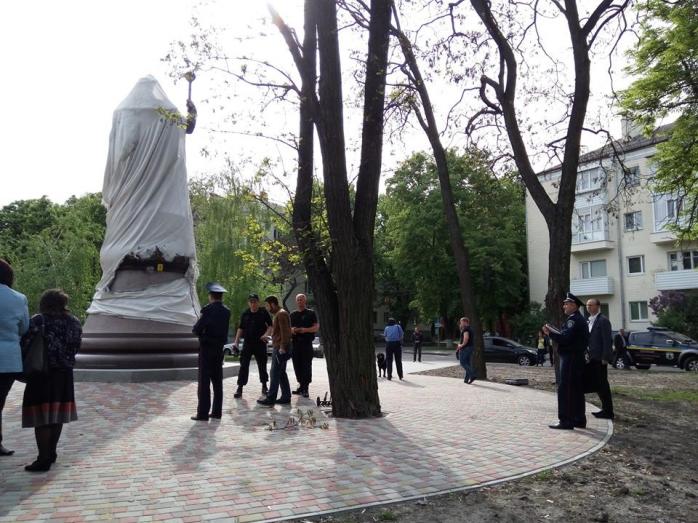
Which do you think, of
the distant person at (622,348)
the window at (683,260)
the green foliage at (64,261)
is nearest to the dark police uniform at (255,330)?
the distant person at (622,348)

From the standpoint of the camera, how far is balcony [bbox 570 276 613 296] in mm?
42188

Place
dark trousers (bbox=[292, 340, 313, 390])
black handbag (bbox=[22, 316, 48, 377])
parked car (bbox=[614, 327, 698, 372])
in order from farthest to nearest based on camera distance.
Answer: parked car (bbox=[614, 327, 698, 372]), dark trousers (bbox=[292, 340, 313, 390]), black handbag (bbox=[22, 316, 48, 377])

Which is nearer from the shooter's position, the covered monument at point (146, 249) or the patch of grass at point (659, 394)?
the patch of grass at point (659, 394)

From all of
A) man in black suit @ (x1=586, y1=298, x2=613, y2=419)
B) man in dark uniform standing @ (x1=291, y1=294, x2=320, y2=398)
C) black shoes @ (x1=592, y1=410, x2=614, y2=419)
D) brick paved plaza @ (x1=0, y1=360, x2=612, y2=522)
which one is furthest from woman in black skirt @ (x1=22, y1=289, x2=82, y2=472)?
black shoes @ (x1=592, y1=410, x2=614, y2=419)

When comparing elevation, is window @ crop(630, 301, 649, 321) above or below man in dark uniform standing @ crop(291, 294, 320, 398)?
above

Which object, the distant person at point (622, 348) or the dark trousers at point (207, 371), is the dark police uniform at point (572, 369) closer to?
the dark trousers at point (207, 371)

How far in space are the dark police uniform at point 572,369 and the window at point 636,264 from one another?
36.3 meters

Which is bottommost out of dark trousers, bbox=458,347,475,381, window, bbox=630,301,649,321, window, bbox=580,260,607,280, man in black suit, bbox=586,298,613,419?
dark trousers, bbox=458,347,475,381

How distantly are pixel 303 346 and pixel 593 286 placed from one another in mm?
36126

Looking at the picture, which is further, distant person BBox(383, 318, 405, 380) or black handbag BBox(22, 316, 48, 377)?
distant person BBox(383, 318, 405, 380)

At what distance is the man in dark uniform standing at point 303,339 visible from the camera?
11.1 m

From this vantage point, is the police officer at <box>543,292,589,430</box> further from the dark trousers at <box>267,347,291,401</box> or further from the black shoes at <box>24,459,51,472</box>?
the black shoes at <box>24,459,51,472</box>

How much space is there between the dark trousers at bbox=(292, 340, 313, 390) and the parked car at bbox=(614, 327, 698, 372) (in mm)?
17477

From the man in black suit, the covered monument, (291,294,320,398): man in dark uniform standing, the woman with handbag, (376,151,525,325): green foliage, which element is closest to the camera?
the woman with handbag
